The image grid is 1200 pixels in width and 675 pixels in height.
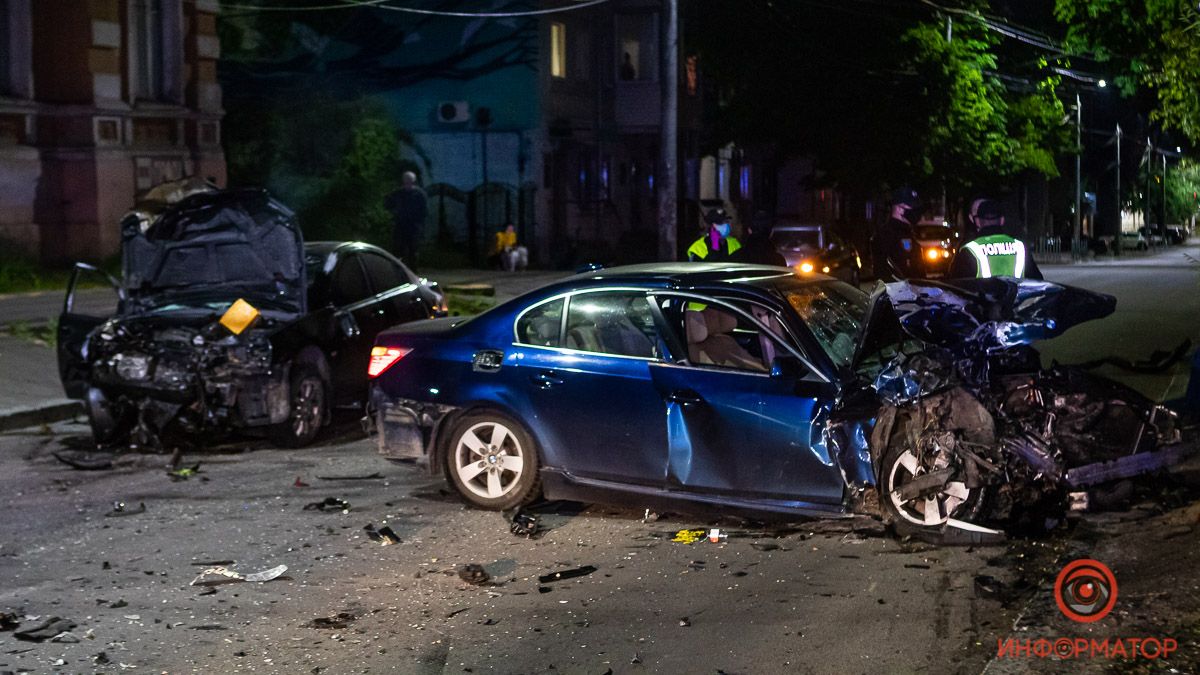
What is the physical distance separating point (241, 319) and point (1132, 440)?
6327 millimetres

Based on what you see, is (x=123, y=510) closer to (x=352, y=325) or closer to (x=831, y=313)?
(x=352, y=325)

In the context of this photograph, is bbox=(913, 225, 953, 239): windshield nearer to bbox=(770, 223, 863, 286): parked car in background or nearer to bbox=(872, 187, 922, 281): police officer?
bbox=(770, 223, 863, 286): parked car in background

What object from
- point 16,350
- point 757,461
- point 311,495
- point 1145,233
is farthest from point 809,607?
point 1145,233

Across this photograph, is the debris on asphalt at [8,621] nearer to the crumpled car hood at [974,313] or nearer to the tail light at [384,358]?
the tail light at [384,358]

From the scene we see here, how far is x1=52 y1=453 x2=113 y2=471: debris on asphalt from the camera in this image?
1035 cm

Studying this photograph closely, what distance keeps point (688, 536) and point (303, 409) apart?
4309mm

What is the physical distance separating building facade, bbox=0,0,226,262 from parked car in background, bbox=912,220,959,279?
15.3 metres

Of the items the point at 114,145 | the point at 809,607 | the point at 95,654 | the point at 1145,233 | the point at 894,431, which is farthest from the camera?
the point at 1145,233

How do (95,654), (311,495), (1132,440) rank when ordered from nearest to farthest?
(95,654) < (1132,440) < (311,495)

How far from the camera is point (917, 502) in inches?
297

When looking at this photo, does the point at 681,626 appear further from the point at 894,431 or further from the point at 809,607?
the point at 894,431

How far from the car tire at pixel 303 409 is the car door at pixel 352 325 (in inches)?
8.1

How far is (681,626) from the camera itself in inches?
247

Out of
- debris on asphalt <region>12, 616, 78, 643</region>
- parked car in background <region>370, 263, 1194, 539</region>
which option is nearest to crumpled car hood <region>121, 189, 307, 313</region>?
parked car in background <region>370, 263, 1194, 539</region>
